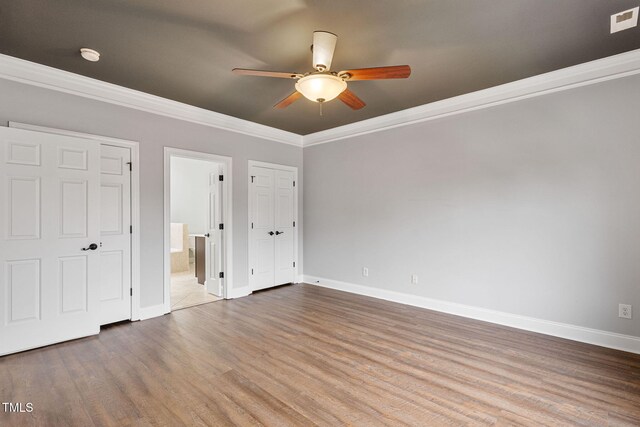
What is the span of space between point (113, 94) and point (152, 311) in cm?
271

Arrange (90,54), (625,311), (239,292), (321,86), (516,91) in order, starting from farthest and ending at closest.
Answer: (239,292) → (516,91) → (625,311) → (90,54) → (321,86)

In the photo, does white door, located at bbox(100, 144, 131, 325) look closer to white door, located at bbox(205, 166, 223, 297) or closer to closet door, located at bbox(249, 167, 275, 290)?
white door, located at bbox(205, 166, 223, 297)

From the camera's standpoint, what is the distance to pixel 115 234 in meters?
3.64

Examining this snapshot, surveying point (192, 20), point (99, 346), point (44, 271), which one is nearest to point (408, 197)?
point (192, 20)

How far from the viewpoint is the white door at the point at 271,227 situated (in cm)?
518

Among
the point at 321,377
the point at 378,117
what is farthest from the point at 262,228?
the point at 321,377

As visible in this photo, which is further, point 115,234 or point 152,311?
point 152,311

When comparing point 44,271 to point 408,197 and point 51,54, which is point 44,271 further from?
point 408,197

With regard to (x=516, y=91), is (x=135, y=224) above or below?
below

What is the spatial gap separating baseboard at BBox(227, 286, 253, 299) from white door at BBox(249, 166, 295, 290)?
14 cm

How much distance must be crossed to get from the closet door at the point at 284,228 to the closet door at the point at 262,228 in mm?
115

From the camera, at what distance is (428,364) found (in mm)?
2701

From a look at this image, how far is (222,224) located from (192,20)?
300cm

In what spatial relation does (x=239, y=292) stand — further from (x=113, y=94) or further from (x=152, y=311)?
(x=113, y=94)
